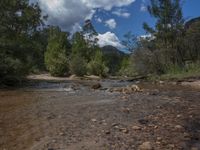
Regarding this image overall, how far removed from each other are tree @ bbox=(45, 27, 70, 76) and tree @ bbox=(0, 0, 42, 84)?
26.6 meters

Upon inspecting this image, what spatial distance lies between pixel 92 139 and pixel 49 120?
245cm

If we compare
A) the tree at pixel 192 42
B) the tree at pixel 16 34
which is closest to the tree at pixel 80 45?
the tree at pixel 192 42

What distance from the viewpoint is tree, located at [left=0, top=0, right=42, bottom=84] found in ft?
86.4

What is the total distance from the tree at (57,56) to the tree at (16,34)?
26646 mm

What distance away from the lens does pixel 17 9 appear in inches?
1140

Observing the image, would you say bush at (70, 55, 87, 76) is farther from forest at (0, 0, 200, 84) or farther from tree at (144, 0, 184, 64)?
tree at (144, 0, 184, 64)

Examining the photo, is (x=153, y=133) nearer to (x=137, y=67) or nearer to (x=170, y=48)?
(x=170, y=48)

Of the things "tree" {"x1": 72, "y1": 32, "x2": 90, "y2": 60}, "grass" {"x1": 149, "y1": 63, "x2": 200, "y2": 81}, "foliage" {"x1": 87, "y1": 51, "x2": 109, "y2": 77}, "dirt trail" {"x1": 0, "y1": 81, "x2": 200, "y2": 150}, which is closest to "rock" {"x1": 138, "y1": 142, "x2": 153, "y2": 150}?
"dirt trail" {"x1": 0, "y1": 81, "x2": 200, "y2": 150}

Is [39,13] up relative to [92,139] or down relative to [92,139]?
up

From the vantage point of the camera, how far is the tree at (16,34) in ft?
86.4

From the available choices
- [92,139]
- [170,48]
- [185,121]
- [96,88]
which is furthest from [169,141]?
[170,48]

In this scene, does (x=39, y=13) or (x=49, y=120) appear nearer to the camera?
(x=49, y=120)

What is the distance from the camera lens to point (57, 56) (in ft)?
205

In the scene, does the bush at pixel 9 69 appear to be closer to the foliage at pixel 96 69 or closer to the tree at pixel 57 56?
the tree at pixel 57 56
